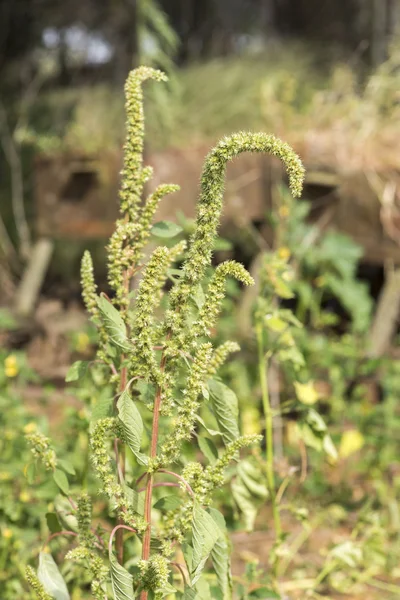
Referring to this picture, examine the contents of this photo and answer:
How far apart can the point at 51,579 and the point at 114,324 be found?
475 mm

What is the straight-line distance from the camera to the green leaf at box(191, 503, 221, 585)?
3.77 feet

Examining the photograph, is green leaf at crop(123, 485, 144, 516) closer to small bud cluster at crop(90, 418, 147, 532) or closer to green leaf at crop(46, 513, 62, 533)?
small bud cluster at crop(90, 418, 147, 532)

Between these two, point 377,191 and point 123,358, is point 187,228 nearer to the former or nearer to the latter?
point 123,358

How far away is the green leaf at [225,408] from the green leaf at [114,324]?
18cm

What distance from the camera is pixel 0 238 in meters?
6.55

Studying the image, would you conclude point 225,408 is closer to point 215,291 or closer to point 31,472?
point 215,291

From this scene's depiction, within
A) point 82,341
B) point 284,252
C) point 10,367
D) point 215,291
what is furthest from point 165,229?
point 82,341

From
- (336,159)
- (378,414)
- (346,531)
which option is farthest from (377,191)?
(346,531)

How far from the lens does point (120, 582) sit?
3.87 feet

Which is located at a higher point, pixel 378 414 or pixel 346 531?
pixel 378 414

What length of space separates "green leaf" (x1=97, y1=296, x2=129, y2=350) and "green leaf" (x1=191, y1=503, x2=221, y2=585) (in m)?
0.28

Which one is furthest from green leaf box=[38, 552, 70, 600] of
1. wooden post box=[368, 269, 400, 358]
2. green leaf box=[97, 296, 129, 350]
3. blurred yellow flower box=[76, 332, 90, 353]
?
wooden post box=[368, 269, 400, 358]

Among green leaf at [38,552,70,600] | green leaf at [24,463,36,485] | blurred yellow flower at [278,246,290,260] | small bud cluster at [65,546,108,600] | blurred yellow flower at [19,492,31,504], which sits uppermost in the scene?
blurred yellow flower at [278,246,290,260]

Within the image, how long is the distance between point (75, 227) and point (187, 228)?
262 cm
